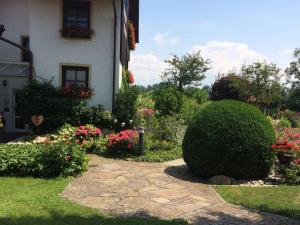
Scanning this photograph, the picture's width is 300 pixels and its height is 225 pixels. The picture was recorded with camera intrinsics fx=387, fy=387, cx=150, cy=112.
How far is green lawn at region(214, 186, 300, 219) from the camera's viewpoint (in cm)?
653

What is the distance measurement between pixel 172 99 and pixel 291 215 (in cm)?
1161

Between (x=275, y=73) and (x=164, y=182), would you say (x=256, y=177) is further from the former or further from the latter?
(x=275, y=73)

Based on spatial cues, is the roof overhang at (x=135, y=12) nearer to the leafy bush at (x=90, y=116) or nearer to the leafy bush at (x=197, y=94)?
the leafy bush at (x=197, y=94)

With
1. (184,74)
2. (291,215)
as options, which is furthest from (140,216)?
(184,74)

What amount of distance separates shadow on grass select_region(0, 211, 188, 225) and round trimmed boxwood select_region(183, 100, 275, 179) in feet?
10.8

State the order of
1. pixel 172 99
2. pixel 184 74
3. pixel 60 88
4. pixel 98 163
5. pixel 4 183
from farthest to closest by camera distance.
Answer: pixel 184 74 → pixel 172 99 → pixel 60 88 → pixel 98 163 → pixel 4 183

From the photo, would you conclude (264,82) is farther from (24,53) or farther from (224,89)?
(24,53)

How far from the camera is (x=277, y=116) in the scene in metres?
24.4

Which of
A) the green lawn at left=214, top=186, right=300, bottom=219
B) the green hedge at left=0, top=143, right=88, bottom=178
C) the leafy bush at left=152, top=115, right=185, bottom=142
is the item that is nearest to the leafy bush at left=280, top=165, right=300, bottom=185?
the green lawn at left=214, top=186, right=300, bottom=219

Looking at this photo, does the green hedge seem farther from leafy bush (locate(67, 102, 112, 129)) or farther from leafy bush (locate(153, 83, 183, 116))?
leafy bush (locate(153, 83, 183, 116))

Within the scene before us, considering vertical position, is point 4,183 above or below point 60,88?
below

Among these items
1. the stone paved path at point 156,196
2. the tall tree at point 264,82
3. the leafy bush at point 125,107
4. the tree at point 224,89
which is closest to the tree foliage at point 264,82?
the tall tree at point 264,82

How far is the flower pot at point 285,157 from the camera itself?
9141mm

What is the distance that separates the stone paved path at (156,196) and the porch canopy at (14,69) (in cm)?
770
